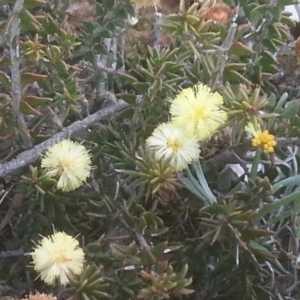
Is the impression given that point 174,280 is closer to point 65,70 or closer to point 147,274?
point 147,274

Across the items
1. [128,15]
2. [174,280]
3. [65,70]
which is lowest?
[174,280]

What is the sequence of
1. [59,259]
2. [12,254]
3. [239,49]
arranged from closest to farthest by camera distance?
[59,259] < [239,49] < [12,254]

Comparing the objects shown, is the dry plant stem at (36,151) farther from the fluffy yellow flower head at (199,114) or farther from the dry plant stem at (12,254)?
the fluffy yellow flower head at (199,114)

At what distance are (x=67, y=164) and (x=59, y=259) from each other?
0.15m

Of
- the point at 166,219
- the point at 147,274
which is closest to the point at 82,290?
the point at 147,274

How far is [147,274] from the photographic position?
2.68 ft

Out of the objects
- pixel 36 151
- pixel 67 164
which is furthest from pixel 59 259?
pixel 36 151

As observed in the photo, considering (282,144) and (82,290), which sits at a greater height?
(282,144)

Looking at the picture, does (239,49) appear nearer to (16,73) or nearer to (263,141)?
(263,141)

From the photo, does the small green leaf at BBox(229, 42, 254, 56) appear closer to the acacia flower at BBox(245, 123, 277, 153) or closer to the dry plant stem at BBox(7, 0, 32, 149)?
the acacia flower at BBox(245, 123, 277, 153)

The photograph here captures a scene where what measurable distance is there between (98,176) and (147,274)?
0.97 feet

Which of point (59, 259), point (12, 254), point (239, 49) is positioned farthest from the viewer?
point (12, 254)

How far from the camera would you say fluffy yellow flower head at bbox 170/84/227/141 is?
83 cm

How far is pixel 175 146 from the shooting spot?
85 cm
